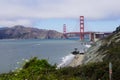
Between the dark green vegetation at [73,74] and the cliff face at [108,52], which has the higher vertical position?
the cliff face at [108,52]

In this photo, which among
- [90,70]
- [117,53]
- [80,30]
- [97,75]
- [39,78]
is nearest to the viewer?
[39,78]

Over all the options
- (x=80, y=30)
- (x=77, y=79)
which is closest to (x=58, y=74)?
(x=77, y=79)

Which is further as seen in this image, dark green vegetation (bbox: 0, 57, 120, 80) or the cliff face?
the cliff face

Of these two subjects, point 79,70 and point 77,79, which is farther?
point 79,70

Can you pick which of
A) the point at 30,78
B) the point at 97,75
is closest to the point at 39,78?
the point at 30,78

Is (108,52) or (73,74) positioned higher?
(108,52)

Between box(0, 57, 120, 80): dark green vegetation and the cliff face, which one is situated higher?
the cliff face

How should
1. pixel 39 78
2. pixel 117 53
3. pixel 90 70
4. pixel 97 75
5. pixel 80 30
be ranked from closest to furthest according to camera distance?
pixel 39 78 < pixel 97 75 < pixel 90 70 < pixel 117 53 < pixel 80 30

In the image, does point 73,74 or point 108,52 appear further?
point 108,52

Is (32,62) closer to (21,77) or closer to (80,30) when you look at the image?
(21,77)

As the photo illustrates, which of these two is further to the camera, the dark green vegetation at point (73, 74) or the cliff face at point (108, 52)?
the cliff face at point (108, 52)
